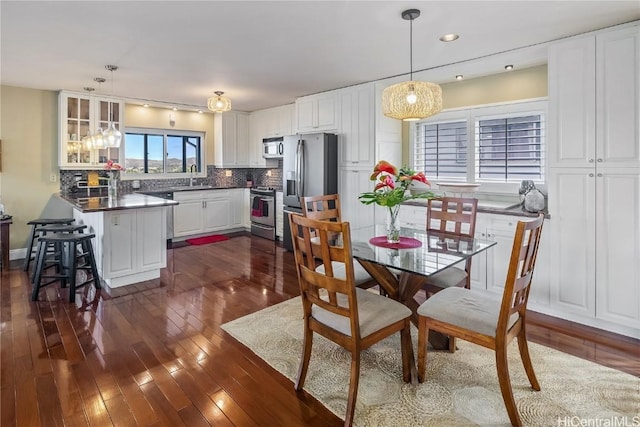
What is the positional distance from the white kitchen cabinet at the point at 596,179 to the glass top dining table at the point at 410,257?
1024 millimetres

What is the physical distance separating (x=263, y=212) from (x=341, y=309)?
466 cm

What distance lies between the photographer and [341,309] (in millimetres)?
1921

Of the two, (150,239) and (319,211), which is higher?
(319,211)

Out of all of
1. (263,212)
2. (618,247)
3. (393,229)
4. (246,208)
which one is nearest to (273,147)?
(263,212)

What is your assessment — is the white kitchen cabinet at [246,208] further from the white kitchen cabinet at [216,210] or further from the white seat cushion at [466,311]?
the white seat cushion at [466,311]

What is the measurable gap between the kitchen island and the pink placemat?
240cm

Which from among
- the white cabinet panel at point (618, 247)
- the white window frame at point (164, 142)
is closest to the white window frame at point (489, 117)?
the white cabinet panel at point (618, 247)

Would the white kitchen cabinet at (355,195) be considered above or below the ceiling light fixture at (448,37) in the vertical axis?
below

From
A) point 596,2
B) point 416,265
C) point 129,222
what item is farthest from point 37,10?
point 596,2

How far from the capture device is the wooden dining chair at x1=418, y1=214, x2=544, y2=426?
1801 mm

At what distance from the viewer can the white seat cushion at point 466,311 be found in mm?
1938

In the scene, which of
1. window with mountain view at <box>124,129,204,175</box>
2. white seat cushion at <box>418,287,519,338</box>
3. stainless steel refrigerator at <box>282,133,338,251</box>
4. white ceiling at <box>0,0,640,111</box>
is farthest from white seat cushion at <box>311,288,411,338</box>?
window with mountain view at <box>124,129,204,175</box>

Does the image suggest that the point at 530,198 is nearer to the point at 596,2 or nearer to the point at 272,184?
the point at 596,2

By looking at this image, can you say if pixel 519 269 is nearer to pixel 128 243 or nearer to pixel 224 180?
pixel 128 243
